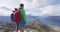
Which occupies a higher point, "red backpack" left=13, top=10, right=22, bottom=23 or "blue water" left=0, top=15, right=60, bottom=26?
"red backpack" left=13, top=10, right=22, bottom=23

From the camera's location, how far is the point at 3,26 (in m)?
1.55

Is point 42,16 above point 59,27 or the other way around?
above

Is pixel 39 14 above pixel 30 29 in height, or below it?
above

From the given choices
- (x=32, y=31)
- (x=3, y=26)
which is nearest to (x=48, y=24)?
(x=32, y=31)

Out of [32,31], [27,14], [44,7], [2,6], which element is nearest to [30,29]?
[32,31]

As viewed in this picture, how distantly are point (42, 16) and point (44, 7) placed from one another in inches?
3.5

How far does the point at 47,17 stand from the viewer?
1538 mm

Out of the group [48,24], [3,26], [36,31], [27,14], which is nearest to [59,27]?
[48,24]

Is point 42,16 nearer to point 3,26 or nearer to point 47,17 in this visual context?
point 47,17

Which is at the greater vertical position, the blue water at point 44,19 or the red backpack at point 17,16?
the red backpack at point 17,16

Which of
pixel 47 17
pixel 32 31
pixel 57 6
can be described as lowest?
pixel 32 31

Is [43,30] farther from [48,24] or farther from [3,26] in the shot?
[3,26]

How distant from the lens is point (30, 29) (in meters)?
1.55

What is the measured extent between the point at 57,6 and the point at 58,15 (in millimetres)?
88
